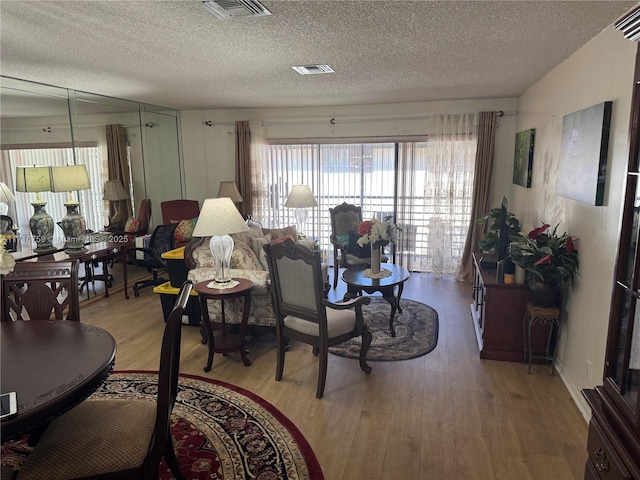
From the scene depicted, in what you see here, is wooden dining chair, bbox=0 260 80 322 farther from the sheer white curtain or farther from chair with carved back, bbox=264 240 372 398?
the sheer white curtain

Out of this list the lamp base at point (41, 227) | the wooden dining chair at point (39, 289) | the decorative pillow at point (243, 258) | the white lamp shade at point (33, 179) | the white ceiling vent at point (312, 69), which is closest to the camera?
the wooden dining chair at point (39, 289)

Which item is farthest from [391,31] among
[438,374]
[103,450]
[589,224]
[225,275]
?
[103,450]

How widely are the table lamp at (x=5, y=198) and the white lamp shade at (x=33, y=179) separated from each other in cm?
9

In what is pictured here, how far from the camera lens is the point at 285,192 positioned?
6891 mm

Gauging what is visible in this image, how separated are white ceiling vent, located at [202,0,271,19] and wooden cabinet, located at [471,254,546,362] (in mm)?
2639

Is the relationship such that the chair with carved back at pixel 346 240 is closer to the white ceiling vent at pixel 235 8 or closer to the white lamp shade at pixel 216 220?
the white lamp shade at pixel 216 220

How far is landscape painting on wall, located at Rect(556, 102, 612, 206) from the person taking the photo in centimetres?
260

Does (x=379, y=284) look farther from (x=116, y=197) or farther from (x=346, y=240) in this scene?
(x=116, y=197)

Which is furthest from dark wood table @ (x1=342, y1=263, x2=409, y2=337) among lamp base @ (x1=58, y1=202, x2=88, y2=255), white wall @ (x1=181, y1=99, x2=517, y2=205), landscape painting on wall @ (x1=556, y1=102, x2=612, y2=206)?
lamp base @ (x1=58, y1=202, x2=88, y2=255)

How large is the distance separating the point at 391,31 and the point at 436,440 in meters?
2.59

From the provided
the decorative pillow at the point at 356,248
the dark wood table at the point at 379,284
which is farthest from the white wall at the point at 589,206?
the decorative pillow at the point at 356,248

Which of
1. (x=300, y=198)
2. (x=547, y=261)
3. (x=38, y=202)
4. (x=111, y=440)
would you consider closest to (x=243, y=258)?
(x=300, y=198)

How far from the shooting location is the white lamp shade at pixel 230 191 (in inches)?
254

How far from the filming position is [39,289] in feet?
8.29
